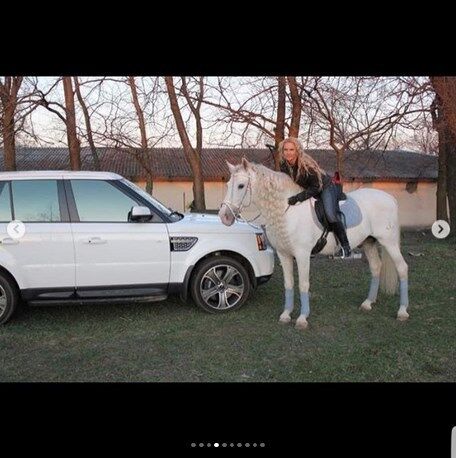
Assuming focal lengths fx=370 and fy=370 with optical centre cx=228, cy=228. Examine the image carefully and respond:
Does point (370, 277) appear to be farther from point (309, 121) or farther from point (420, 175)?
point (309, 121)

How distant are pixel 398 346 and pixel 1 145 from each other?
3447 millimetres

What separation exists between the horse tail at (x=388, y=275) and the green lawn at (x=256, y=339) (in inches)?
4.5

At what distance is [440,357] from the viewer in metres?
2.66

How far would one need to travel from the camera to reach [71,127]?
8.68 ft

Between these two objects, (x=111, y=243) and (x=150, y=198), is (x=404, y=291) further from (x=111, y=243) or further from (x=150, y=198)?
(x=111, y=243)

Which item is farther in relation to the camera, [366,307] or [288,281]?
[366,307]

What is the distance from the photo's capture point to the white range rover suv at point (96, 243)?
10.8 ft

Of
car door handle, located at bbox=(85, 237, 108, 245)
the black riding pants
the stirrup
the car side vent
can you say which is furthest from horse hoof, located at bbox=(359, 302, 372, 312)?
car door handle, located at bbox=(85, 237, 108, 245)

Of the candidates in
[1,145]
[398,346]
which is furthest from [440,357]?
[1,145]

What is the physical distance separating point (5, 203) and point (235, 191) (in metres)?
2.03

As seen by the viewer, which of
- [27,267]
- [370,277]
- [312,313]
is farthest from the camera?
[370,277]

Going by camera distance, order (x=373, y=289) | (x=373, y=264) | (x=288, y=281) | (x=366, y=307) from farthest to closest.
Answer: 1. (x=373, y=264)
2. (x=373, y=289)
3. (x=366, y=307)
4. (x=288, y=281)

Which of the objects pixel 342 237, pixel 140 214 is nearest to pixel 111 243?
pixel 140 214
